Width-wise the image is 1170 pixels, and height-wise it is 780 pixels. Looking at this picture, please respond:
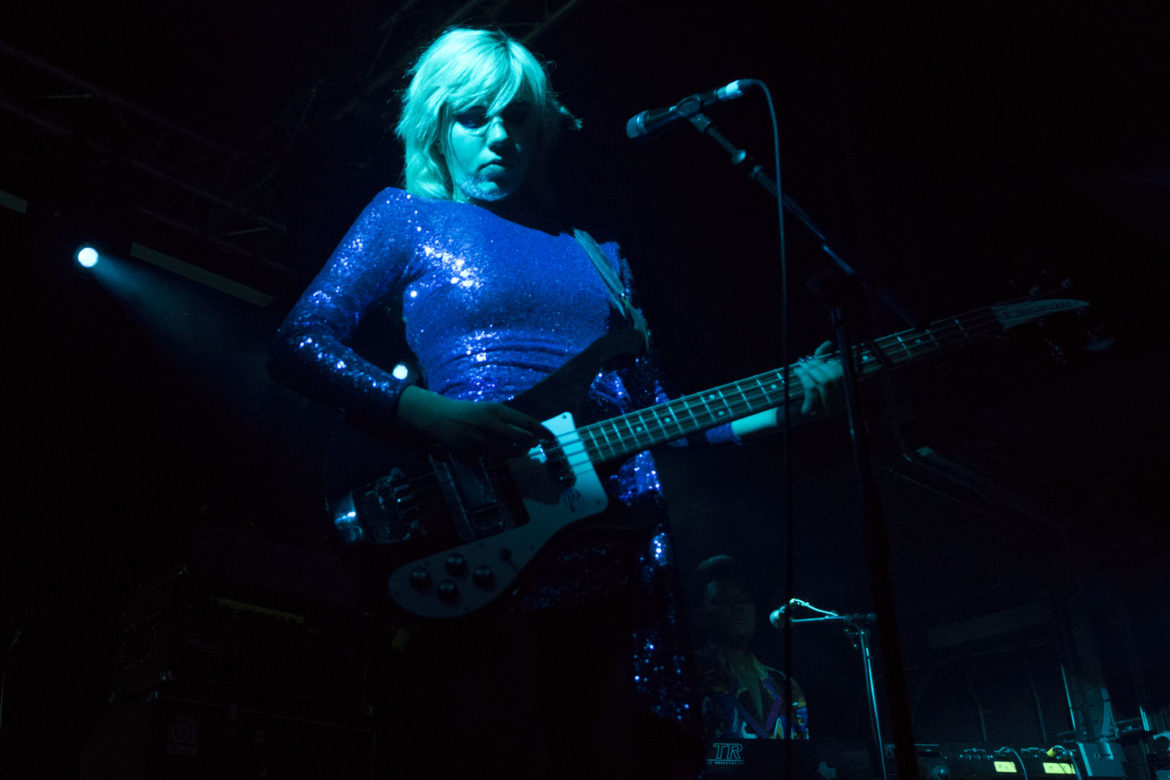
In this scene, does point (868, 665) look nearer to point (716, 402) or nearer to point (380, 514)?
point (716, 402)

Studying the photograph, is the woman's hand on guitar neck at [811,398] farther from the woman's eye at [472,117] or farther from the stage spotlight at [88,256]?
the stage spotlight at [88,256]

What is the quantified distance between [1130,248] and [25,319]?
684cm

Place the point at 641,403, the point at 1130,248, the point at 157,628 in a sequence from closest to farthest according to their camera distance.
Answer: the point at 641,403 → the point at 157,628 → the point at 1130,248

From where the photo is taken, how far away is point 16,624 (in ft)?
17.1

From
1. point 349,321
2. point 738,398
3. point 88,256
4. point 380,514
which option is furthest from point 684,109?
point 88,256

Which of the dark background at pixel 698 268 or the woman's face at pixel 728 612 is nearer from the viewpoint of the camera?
the dark background at pixel 698 268

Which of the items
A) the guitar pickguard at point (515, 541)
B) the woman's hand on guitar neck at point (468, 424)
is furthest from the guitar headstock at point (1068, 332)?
the woman's hand on guitar neck at point (468, 424)

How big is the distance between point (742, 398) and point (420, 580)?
1.07 m

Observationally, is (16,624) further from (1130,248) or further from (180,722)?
(1130,248)

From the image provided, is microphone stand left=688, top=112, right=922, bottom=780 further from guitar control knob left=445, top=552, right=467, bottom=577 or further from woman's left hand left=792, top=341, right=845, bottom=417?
guitar control knob left=445, top=552, right=467, bottom=577

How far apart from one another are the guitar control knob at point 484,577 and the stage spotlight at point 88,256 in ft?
18.4

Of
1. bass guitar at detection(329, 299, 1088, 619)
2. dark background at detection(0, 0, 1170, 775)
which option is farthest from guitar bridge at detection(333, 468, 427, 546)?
dark background at detection(0, 0, 1170, 775)

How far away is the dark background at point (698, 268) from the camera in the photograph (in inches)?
189

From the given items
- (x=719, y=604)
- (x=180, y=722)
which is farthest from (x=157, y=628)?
(x=719, y=604)
